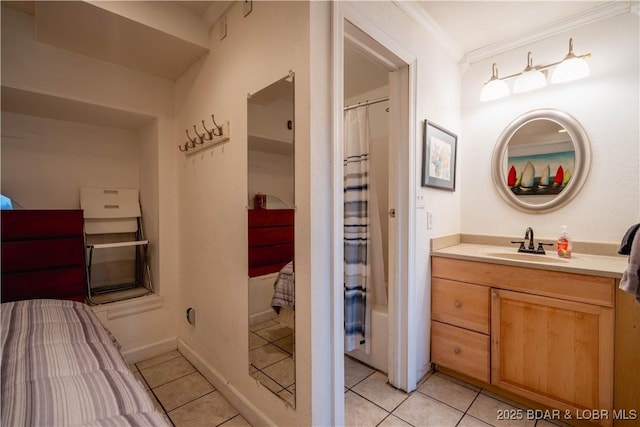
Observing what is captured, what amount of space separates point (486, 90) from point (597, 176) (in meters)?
0.95

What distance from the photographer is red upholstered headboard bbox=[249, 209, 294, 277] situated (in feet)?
4.33

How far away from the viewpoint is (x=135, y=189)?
250 centimetres

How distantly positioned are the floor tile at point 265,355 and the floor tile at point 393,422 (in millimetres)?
705

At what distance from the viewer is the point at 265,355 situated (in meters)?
1.42

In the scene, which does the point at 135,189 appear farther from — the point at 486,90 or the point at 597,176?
the point at 597,176

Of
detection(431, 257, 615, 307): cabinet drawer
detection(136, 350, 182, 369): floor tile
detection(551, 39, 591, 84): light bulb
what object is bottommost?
detection(136, 350, 182, 369): floor tile

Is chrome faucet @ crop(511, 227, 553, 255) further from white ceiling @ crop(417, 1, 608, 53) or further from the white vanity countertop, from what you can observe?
white ceiling @ crop(417, 1, 608, 53)

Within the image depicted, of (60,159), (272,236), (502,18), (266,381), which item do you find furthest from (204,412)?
(502,18)

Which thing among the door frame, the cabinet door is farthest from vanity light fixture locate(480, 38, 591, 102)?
the cabinet door

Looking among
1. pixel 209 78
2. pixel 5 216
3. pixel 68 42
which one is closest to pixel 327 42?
pixel 209 78

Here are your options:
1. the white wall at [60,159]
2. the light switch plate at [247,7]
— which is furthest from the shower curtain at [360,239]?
the white wall at [60,159]

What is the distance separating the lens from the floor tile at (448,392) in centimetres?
Answer: 164

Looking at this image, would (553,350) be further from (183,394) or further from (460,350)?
(183,394)

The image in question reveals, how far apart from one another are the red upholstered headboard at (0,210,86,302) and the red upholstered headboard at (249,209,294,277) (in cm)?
136
